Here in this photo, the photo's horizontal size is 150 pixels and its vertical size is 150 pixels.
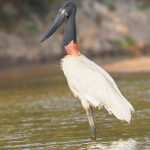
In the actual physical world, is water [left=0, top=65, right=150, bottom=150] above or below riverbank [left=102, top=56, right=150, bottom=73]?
below

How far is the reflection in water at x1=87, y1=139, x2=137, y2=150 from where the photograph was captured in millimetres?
11528

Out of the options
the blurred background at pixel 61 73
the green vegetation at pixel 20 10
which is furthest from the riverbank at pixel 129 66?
the green vegetation at pixel 20 10

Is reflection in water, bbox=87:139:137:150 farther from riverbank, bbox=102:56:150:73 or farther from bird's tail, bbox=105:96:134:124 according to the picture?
riverbank, bbox=102:56:150:73

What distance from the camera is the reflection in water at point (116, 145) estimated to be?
11.5 meters

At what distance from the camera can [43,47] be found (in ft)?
122

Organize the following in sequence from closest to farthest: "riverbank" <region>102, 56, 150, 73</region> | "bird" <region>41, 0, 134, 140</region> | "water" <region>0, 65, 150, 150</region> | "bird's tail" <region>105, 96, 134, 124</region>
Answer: "bird's tail" <region>105, 96, 134, 124</region>
"bird" <region>41, 0, 134, 140</region>
"water" <region>0, 65, 150, 150</region>
"riverbank" <region>102, 56, 150, 73</region>

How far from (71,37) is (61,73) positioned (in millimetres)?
15609

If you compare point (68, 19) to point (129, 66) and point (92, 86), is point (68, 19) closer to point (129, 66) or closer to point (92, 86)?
point (92, 86)

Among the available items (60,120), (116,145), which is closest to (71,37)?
(116,145)

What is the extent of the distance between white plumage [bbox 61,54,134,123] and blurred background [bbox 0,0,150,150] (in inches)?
21.0

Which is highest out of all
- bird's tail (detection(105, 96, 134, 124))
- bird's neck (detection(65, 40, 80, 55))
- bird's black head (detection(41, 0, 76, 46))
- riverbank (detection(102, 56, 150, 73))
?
riverbank (detection(102, 56, 150, 73))

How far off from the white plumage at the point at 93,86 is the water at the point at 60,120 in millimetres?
532

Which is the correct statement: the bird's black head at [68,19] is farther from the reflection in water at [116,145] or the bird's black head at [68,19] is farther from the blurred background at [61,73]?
the reflection in water at [116,145]

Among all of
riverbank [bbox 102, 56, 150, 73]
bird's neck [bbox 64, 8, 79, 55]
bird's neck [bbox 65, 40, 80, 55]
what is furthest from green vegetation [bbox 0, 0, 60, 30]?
bird's neck [bbox 65, 40, 80, 55]
